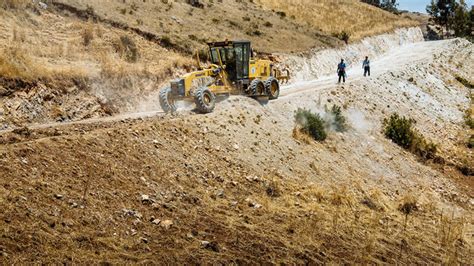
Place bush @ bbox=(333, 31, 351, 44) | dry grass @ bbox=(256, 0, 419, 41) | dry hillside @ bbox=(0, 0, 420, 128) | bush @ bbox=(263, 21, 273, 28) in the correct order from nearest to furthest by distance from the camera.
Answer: dry hillside @ bbox=(0, 0, 420, 128) < bush @ bbox=(263, 21, 273, 28) < bush @ bbox=(333, 31, 351, 44) < dry grass @ bbox=(256, 0, 419, 41)

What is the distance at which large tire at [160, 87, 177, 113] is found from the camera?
20.9 meters

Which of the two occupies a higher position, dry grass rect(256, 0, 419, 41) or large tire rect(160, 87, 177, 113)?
dry grass rect(256, 0, 419, 41)

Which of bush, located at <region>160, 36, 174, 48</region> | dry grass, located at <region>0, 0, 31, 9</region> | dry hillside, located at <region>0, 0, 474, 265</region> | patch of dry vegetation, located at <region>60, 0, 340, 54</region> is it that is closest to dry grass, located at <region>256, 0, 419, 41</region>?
patch of dry vegetation, located at <region>60, 0, 340, 54</region>

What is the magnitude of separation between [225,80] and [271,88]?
300 cm

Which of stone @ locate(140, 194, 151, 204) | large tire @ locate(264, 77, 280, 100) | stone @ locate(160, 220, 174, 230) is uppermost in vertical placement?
large tire @ locate(264, 77, 280, 100)

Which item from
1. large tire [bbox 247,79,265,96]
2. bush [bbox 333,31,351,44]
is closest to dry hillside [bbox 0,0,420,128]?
large tire [bbox 247,79,265,96]

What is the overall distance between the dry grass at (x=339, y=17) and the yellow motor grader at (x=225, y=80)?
29.3 m

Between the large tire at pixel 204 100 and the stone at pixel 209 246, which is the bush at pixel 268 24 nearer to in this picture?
the large tire at pixel 204 100

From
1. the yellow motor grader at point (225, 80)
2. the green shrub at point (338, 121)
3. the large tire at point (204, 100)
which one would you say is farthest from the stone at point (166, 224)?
the green shrub at point (338, 121)

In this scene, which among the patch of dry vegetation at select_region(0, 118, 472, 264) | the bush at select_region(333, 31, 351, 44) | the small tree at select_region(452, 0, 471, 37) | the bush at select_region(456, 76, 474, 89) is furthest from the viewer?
the small tree at select_region(452, 0, 471, 37)

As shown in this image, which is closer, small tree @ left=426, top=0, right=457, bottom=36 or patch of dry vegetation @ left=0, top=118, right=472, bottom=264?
patch of dry vegetation @ left=0, top=118, right=472, bottom=264

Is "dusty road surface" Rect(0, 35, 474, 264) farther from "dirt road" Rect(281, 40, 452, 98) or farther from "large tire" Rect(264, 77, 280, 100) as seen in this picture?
"dirt road" Rect(281, 40, 452, 98)

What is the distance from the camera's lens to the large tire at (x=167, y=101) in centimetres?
2089

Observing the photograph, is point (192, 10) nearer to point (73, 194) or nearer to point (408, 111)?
point (408, 111)
